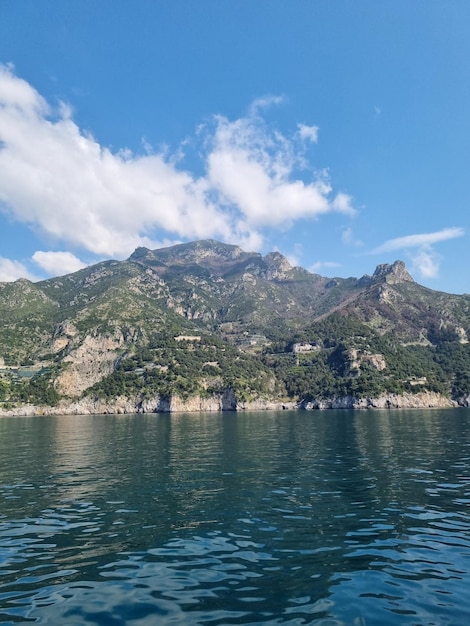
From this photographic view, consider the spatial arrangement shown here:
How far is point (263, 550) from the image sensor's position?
62.5 feet

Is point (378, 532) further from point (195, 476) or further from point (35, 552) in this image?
point (195, 476)

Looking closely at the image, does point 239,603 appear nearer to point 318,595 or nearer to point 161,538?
point 318,595

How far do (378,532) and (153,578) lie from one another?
1137cm

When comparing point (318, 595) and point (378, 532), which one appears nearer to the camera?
point (318, 595)

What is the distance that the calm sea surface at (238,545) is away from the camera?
537 inches

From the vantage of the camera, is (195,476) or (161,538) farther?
(195,476)

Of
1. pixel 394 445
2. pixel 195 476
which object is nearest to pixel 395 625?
pixel 195 476

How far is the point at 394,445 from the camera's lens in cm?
5928

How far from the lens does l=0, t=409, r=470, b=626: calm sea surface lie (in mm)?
13648

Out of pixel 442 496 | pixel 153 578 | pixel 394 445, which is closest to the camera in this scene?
pixel 153 578

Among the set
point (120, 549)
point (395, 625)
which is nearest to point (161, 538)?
point (120, 549)

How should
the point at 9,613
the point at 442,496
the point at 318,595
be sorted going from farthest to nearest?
1. the point at 442,496
2. the point at 318,595
3. the point at 9,613

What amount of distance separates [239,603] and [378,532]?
1034cm

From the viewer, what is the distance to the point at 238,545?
19844mm
